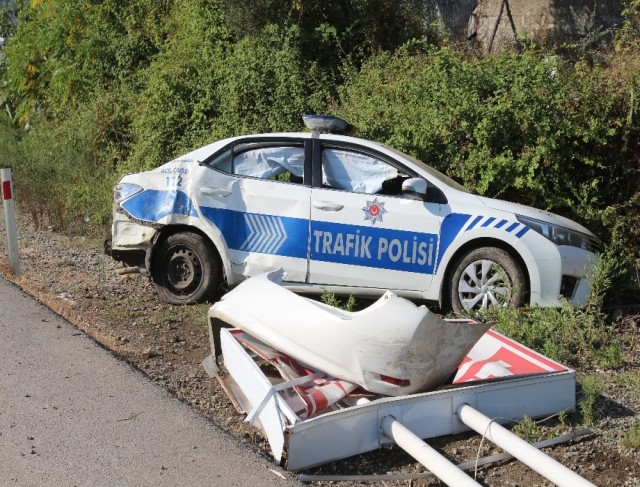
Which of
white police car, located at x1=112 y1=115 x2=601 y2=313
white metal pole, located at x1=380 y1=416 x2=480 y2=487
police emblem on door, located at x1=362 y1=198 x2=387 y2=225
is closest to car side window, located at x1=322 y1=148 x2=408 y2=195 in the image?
white police car, located at x1=112 y1=115 x2=601 y2=313

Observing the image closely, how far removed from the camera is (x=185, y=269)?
9.24 m

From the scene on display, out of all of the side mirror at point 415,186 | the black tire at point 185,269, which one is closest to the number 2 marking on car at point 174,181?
the black tire at point 185,269

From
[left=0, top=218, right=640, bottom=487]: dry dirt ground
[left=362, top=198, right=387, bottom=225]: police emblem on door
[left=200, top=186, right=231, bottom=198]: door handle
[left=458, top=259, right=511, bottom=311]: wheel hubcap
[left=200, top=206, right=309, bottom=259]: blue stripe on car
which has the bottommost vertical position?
[left=0, top=218, right=640, bottom=487]: dry dirt ground

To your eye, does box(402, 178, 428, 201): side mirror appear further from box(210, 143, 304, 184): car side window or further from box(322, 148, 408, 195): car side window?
box(210, 143, 304, 184): car side window

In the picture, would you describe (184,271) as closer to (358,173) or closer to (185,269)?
(185,269)

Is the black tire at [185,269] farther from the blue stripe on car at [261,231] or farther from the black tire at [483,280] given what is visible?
the black tire at [483,280]

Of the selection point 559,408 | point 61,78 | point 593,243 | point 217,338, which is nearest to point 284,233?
point 217,338

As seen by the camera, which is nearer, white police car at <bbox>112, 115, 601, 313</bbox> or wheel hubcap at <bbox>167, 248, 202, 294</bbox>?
white police car at <bbox>112, 115, 601, 313</bbox>

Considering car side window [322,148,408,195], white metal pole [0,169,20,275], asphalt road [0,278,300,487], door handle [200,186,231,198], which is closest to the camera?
asphalt road [0,278,300,487]

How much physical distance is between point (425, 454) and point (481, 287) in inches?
141

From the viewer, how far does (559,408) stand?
6152 millimetres

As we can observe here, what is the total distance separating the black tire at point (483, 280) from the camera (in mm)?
8461

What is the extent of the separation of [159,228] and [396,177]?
2.39m

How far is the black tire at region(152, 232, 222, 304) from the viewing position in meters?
9.11
